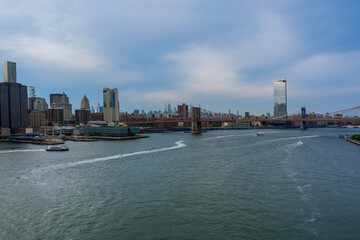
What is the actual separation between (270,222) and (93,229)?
7.13 m

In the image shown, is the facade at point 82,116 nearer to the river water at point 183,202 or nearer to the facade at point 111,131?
the facade at point 111,131

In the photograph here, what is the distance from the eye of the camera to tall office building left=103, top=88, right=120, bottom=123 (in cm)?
14050

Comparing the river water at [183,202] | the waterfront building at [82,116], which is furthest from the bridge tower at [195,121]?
the waterfront building at [82,116]

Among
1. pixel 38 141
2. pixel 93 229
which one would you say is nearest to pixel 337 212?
pixel 93 229

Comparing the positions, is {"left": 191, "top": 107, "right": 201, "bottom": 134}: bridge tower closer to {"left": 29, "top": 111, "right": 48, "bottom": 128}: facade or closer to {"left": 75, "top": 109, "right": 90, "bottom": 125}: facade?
{"left": 29, "top": 111, "right": 48, "bottom": 128}: facade

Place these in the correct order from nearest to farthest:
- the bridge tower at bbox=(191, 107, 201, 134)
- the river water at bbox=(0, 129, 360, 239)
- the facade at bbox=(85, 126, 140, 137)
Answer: the river water at bbox=(0, 129, 360, 239), the facade at bbox=(85, 126, 140, 137), the bridge tower at bbox=(191, 107, 201, 134)

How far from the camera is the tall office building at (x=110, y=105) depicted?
140 metres

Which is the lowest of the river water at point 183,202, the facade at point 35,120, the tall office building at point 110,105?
the river water at point 183,202

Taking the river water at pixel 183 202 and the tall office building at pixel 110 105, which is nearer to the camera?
the river water at pixel 183 202

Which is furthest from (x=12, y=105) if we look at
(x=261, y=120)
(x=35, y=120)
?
(x=261, y=120)

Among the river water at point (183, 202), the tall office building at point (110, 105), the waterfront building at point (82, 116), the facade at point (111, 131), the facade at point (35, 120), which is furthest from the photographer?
the waterfront building at point (82, 116)

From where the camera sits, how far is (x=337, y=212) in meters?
11.6

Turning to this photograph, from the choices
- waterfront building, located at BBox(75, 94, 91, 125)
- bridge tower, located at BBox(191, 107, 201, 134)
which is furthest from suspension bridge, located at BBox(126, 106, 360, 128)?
waterfront building, located at BBox(75, 94, 91, 125)

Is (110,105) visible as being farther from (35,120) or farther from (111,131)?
(111,131)
